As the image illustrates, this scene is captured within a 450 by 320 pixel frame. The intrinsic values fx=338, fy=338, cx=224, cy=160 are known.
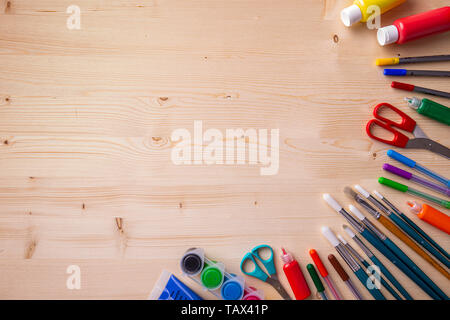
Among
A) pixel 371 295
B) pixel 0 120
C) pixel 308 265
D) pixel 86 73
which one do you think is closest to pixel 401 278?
pixel 371 295

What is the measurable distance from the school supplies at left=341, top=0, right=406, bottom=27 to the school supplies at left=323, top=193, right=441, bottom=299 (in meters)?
0.38

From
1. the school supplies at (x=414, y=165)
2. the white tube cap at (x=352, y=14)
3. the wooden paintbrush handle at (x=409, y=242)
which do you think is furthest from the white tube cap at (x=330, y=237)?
the white tube cap at (x=352, y=14)

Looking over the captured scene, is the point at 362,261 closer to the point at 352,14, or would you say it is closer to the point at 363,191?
Answer: the point at 363,191

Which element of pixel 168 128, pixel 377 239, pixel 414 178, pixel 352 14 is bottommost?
pixel 377 239

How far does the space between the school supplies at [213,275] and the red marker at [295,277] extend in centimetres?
9

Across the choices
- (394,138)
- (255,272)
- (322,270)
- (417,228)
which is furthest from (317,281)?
(394,138)

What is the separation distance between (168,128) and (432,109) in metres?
0.56

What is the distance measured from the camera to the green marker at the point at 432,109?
0.71 m

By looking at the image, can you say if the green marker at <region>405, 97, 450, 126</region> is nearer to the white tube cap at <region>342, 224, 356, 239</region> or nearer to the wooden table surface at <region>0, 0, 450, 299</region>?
the wooden table surface at <region>0, 0, 450, 299</region>

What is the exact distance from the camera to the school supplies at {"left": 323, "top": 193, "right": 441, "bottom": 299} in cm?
70

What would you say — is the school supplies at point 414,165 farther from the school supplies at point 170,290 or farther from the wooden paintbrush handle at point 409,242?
the school supplies at point 170,290

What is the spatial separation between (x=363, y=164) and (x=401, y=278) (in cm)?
25

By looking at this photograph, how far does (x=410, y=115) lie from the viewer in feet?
2.41

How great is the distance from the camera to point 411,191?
0.72 metres
